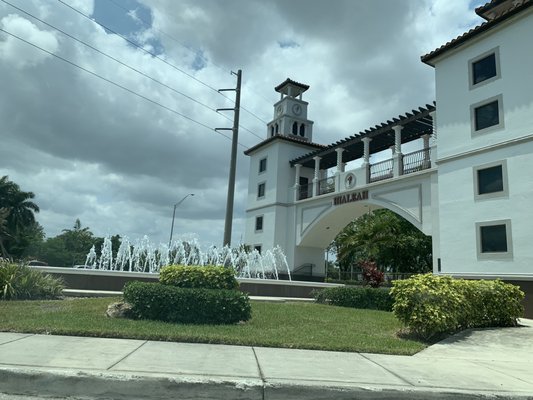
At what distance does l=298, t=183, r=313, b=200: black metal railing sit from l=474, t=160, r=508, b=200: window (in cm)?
1667

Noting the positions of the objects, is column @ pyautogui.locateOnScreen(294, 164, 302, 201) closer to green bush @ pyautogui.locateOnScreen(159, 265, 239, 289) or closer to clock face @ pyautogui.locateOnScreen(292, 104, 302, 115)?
clock face @ pyautogui.locateOnScreen(292, 104, 302, 115)

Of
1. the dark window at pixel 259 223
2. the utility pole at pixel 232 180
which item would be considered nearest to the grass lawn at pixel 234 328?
the utility pole at pixel 232 180

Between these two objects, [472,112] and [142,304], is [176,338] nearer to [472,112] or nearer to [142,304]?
[142,304]

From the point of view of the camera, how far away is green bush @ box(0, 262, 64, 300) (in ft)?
42.8

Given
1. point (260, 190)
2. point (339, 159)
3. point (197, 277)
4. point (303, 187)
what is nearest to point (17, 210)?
point (260, 190)

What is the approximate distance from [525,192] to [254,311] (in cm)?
1265

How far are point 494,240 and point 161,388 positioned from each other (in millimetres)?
17933

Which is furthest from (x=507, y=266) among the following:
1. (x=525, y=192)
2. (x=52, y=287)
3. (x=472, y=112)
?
(x=52, y=287)

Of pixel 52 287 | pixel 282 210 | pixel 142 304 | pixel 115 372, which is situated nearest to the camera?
pixel 115 372

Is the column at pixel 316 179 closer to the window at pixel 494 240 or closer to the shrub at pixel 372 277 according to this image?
the shrub at pixel 372 277

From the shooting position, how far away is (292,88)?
4094cm

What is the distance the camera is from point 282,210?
3738 centimetres

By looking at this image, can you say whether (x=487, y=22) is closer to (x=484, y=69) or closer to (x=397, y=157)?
(x=484, y=69)

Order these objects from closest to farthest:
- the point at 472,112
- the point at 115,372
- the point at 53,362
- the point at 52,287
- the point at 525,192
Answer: the point at 115,372 → the point at 53,362 → the point at 52,287 → the point at 525,192 → the point at 472,112
